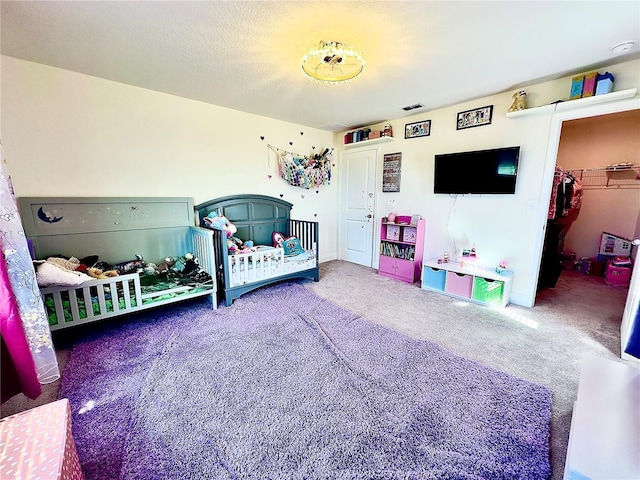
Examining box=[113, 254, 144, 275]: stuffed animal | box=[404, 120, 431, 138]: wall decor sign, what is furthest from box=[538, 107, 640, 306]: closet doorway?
box=[113, 254, 144, 275]: stuffed animal

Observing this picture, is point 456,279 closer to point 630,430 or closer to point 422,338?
point 422,338

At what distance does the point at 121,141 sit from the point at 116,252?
1.15m

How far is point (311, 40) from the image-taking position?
1872 mm

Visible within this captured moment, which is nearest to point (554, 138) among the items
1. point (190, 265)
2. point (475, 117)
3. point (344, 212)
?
point (475, 117)

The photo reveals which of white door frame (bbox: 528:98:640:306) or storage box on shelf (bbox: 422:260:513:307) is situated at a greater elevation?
white door frame (bbox: 528:98:640:306)

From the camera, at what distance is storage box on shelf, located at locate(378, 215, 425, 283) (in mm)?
3607

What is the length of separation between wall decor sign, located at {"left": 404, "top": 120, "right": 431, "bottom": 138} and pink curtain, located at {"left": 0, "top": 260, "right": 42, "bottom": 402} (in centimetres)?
407

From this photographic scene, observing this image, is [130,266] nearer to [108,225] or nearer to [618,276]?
[108,225]

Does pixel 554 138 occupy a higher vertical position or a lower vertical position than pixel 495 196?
higher

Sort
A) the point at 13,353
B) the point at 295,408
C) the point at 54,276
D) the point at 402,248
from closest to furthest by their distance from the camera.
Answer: the point at 13,353 < the point at 295,408 < the point at 54,276 < the point at 402,248

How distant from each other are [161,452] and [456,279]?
3.01 m

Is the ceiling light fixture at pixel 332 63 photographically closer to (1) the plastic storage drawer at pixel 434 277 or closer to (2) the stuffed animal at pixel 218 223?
(2) the stuffed animal at pixel 218 223

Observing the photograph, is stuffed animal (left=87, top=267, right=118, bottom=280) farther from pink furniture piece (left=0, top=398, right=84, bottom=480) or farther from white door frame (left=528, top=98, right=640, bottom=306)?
white door frame (left=528, top=98, right=640, bottom=306)

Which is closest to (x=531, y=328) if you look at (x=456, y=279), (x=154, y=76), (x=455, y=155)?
(x=456, y=279)
